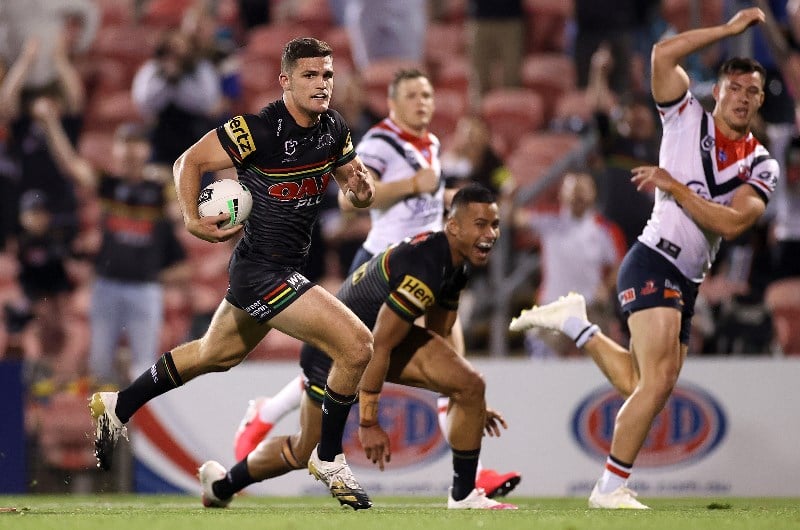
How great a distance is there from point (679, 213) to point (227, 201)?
286cm

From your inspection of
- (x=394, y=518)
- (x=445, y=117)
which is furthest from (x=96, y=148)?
(x=394, y=518)

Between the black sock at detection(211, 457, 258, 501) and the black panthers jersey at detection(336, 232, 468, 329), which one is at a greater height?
the black panthers jersey at detection(336, 232, 468, 329)

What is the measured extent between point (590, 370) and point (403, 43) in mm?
5683

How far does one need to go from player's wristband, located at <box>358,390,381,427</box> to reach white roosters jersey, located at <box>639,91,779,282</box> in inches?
79.2

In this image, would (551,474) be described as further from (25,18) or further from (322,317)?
(25,18)

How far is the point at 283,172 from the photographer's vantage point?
7402mm

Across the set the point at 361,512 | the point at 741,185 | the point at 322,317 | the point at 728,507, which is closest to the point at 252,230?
the point at 322,317

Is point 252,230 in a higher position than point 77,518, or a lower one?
higher

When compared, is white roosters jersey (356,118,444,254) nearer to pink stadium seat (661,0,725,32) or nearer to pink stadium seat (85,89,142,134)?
pink stadium seat (661,0,725,32)

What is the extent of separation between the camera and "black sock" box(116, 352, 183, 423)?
770 cm

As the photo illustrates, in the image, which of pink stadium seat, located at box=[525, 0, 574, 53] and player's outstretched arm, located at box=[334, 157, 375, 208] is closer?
player's outstretched arm, located at box=[334, 157, 375, 208]

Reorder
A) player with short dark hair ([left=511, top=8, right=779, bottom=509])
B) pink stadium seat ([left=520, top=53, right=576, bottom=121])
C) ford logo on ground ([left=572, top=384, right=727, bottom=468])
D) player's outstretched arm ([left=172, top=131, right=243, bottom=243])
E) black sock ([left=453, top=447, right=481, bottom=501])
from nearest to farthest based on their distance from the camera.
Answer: player's outstretched arm ([left=172, top=131, right=243, bottom=243]), player with short dark hair ([left=511, top=8, right=779, bottom=509]), black sock ([left=453, top=447, right=481, bottom=501]), ford logo on ground ([left=572, top=384, right=727, bottom=468]), pink stadium seat ([left=520, top=53, right=576, bottom=121])

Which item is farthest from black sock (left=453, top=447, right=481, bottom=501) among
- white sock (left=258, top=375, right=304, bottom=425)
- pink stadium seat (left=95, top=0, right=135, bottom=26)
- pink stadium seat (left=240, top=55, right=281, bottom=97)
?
pink stadium seat (left=95, top=0, right=135, bottom=26)

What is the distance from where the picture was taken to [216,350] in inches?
302
